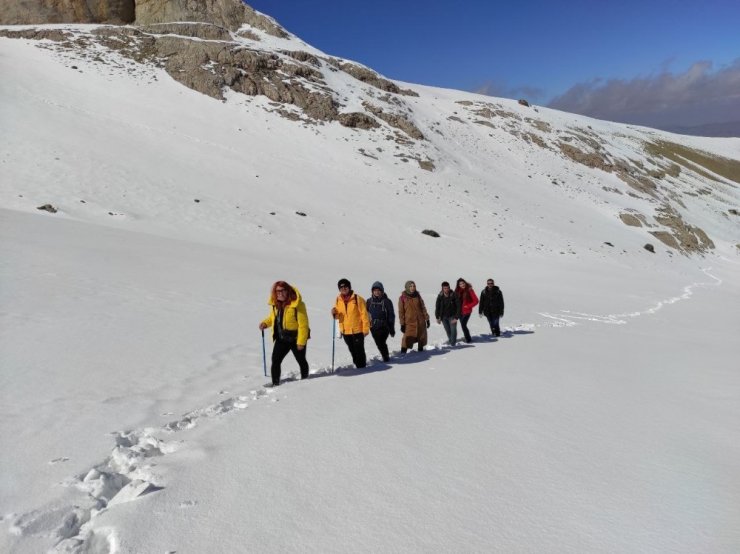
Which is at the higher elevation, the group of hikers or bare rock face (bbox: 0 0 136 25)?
bare rock face (bbox: 0 0 136 25)

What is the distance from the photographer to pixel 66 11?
6191 centimetres

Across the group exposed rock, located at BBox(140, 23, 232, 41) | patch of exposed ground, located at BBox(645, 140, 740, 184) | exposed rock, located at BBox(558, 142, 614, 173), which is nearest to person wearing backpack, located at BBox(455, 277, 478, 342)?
exposed rock, located at BBox(140, 23, 232, 41)

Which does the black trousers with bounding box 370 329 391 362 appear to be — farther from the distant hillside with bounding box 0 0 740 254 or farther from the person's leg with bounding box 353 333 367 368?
the distant hillside with bounding box 0 0 740 254

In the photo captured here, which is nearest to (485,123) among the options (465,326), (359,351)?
(465,326)

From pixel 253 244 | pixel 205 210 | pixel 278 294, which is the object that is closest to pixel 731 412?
pixel 278 294

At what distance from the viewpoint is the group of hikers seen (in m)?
7.96

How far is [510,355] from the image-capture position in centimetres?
1092

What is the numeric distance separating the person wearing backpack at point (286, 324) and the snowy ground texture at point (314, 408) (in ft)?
1.64

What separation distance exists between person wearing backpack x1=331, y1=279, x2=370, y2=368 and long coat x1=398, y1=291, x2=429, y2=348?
1.92 metres

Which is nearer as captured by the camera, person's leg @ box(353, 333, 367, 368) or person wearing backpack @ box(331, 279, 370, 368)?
person wearing backpack @ box(331, 279, 370, 368)

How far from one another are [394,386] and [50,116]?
39417 millimetres

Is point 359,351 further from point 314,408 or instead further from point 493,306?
point 493,306

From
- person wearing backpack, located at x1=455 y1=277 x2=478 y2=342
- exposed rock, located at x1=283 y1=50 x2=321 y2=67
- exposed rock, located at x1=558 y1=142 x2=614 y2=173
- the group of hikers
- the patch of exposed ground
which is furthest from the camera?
the patch of exposed ground

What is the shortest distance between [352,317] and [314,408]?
2.87 metres
